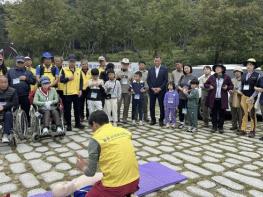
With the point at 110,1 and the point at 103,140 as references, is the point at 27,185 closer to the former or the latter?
the point at 103,140

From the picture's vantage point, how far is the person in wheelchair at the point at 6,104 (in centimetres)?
646

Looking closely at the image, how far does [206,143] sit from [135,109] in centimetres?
249

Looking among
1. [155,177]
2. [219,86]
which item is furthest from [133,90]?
[155,177]

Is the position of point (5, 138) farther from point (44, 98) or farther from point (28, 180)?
point (28, 180)

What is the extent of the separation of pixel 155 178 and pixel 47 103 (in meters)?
3.17

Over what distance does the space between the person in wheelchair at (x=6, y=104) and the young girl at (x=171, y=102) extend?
370 cm

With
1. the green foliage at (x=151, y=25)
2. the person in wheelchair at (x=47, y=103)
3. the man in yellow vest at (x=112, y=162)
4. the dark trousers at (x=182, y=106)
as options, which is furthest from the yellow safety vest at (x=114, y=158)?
the green foliage at (x=151, y=25)

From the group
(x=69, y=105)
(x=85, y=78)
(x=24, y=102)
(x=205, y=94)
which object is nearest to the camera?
(x=24, y=102)

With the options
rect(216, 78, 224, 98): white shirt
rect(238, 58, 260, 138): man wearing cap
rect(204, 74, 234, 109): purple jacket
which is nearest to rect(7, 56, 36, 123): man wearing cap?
rect(204, 74, 234, 109): purple jacket

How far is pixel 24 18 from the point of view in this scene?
23.8 m

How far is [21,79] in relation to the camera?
734 cm

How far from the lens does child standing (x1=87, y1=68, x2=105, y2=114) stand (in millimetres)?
7840

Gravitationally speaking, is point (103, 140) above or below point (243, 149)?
above

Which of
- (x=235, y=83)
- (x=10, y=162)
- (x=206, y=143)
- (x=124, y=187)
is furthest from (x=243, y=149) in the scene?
(x=10, y=162)
